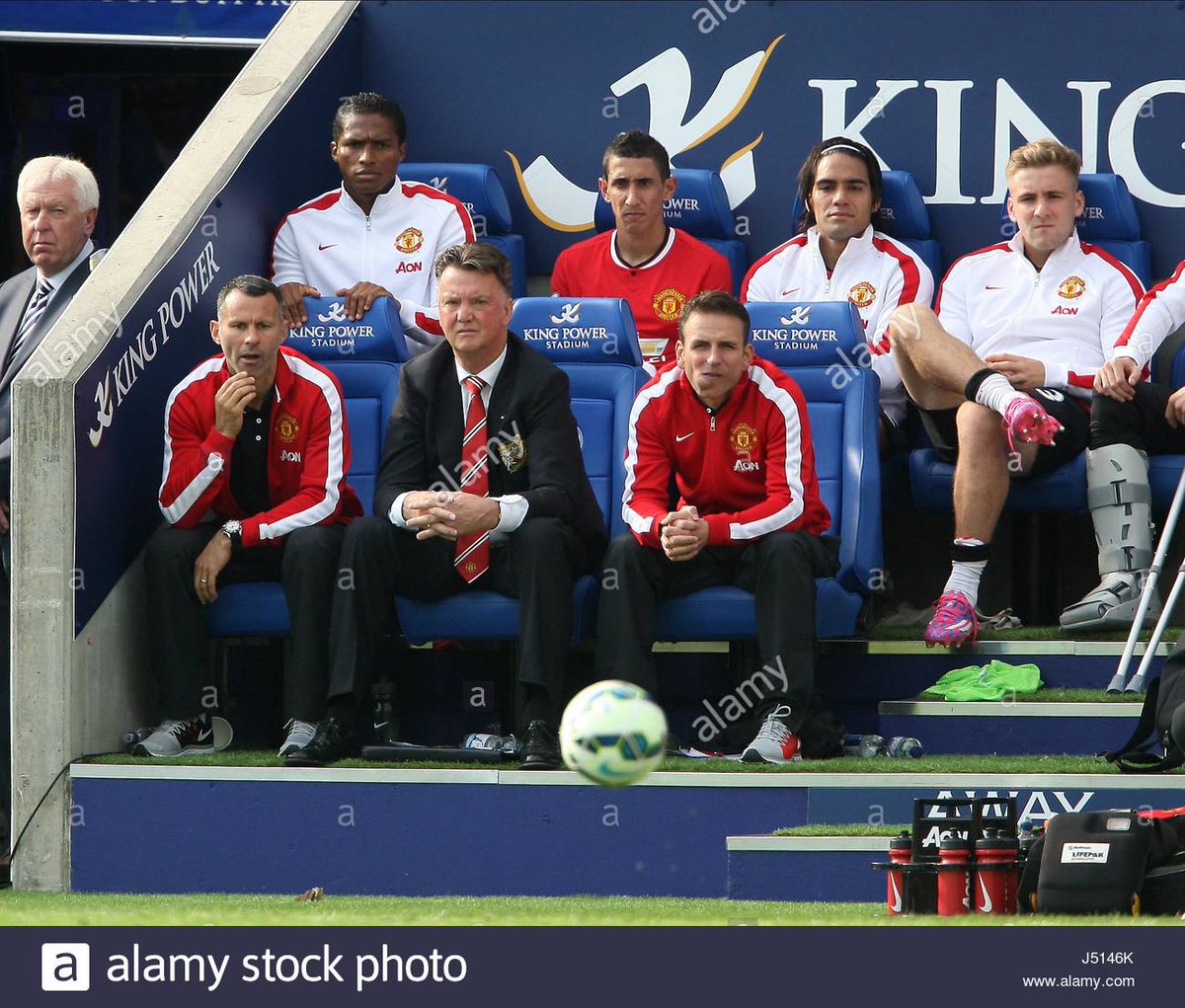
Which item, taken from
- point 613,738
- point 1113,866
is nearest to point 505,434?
point 613,738

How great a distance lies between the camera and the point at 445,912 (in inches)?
153

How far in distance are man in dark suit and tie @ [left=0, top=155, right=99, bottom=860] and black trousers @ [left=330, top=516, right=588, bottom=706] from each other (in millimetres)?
1143

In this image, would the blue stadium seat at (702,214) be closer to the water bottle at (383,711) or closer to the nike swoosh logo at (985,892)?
the water bottle at (383,711)

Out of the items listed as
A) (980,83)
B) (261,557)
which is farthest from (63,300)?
(980,83)

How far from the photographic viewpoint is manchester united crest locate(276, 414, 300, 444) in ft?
18.5

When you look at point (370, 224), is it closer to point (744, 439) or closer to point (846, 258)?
point (846, 258)

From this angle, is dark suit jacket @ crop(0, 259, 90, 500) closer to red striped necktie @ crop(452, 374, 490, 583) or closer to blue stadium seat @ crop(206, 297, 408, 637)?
blue stadium seat @ crop(206, 297, 408, 637)

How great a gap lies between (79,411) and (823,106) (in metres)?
3.36

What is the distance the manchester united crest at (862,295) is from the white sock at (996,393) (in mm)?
786

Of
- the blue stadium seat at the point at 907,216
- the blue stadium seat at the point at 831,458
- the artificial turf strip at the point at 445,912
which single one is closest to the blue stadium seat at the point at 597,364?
the blue stadium seat at the point at 831,458

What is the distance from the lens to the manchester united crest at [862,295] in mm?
6434

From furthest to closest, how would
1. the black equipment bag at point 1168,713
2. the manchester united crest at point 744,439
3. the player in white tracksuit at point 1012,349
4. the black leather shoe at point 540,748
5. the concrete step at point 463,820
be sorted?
the player in white tracksuit at point 1012,349 < the manchester united crest at point 744,439 < the black leather shoe at point 540,748 < the concrete step at point 463,820 < the black equipment bag at point 1168,713
